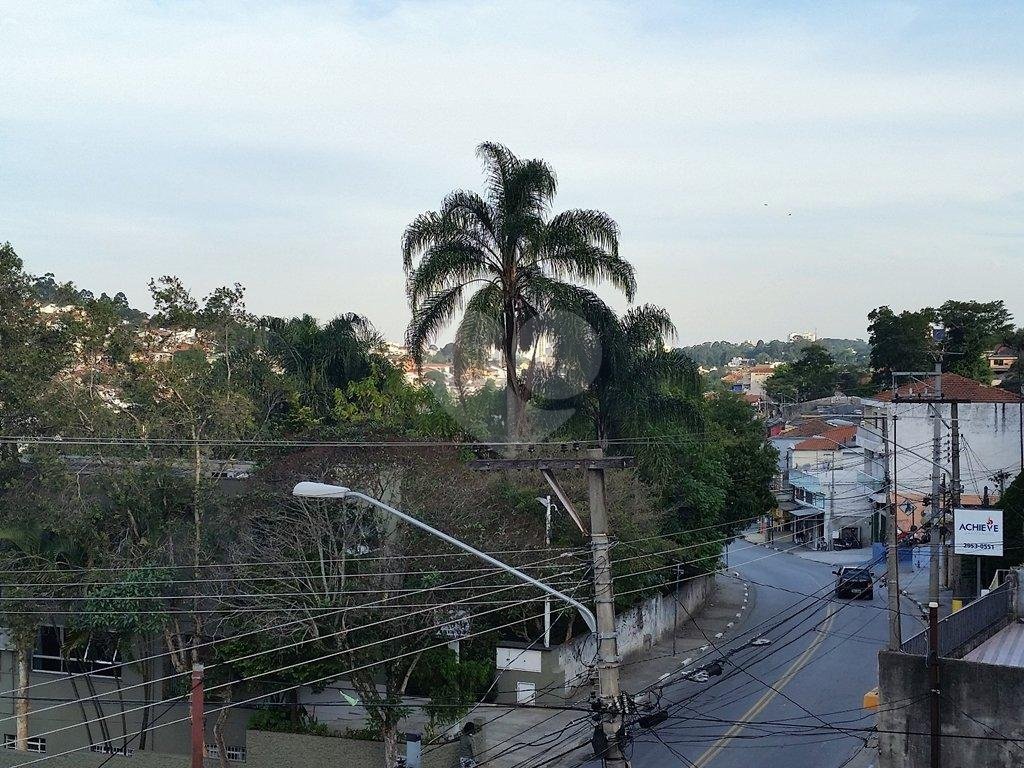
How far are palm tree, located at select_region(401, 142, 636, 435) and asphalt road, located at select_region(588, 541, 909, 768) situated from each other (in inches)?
346

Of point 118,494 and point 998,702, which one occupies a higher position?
point 118,494

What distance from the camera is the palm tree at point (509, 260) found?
94.9 feet

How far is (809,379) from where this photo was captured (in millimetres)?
107188

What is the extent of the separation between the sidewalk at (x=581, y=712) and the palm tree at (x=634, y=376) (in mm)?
6863

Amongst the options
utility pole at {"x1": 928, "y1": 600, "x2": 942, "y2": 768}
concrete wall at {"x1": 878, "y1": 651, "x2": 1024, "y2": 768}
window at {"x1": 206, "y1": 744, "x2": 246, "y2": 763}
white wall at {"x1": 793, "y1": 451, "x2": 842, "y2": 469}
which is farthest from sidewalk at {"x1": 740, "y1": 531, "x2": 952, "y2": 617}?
window at {"x1": 206, "y1": 744, "x2": 246, "y2": 763}

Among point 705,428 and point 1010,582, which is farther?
point 705,428

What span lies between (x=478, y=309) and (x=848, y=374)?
3339 inches

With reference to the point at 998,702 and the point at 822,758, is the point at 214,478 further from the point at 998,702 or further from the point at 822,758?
the point at 998,702

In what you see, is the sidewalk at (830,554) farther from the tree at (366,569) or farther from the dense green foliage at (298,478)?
the tree at (366,569)

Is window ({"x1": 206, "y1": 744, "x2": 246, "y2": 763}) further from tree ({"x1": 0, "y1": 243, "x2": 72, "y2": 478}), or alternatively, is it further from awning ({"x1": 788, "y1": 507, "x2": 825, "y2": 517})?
awning ({"x1": 788, "y1": 507, "x2": 825, "y2": 517})

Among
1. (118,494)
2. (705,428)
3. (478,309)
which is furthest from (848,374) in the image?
(118,494)

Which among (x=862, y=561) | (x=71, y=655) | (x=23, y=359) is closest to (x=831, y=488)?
(x=862, y=561)

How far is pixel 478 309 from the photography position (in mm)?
28422

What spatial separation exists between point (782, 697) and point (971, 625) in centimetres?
969
